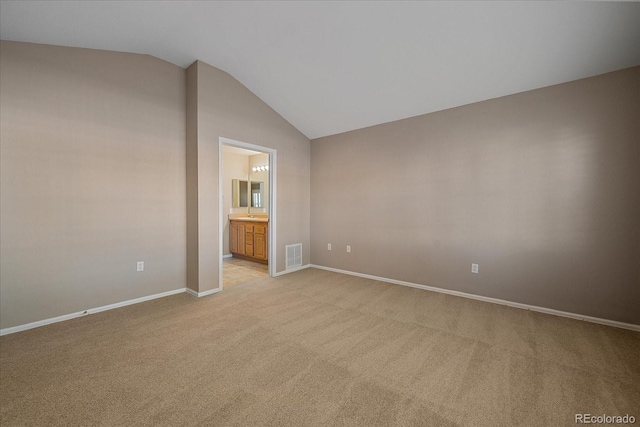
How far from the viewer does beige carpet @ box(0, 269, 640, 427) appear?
4.88ft

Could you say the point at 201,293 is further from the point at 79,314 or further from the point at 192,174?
the point at 192,174

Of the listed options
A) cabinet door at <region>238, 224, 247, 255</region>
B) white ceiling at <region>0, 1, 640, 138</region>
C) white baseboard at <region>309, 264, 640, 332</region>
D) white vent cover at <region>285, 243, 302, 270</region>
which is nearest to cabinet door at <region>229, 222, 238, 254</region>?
cabinet door at <region>238, 224, 247, 255</region>

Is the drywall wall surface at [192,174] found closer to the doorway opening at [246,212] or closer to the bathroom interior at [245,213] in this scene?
the doorway opening at [246,212]

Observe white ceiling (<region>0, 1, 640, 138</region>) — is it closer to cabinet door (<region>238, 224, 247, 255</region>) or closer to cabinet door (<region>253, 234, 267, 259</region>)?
cabinet door (<region>253, 234, 267, 259</region>)

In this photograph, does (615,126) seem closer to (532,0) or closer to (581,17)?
(581,17)

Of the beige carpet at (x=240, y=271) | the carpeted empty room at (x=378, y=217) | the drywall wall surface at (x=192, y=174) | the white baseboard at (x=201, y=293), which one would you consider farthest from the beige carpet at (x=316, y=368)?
the beige carpet at (x=240, y=271)

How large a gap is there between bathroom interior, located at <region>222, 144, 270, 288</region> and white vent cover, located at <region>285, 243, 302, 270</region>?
1.41 ft

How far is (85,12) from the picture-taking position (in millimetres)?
2234

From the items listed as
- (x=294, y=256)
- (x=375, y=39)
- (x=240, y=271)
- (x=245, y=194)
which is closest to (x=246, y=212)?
(x=245, y=194)

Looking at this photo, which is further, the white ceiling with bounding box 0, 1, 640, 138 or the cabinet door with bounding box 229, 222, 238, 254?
the cabinet door with bounding box 229, 222, 238, 254

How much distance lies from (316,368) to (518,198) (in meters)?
2.89

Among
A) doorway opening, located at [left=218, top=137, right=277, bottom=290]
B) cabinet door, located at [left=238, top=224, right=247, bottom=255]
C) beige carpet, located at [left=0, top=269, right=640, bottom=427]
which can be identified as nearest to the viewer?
beige carpet, located at [left=0, top=269, right=640, bottom=427]

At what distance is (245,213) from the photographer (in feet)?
22.0

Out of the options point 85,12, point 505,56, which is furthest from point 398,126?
point 85,12
